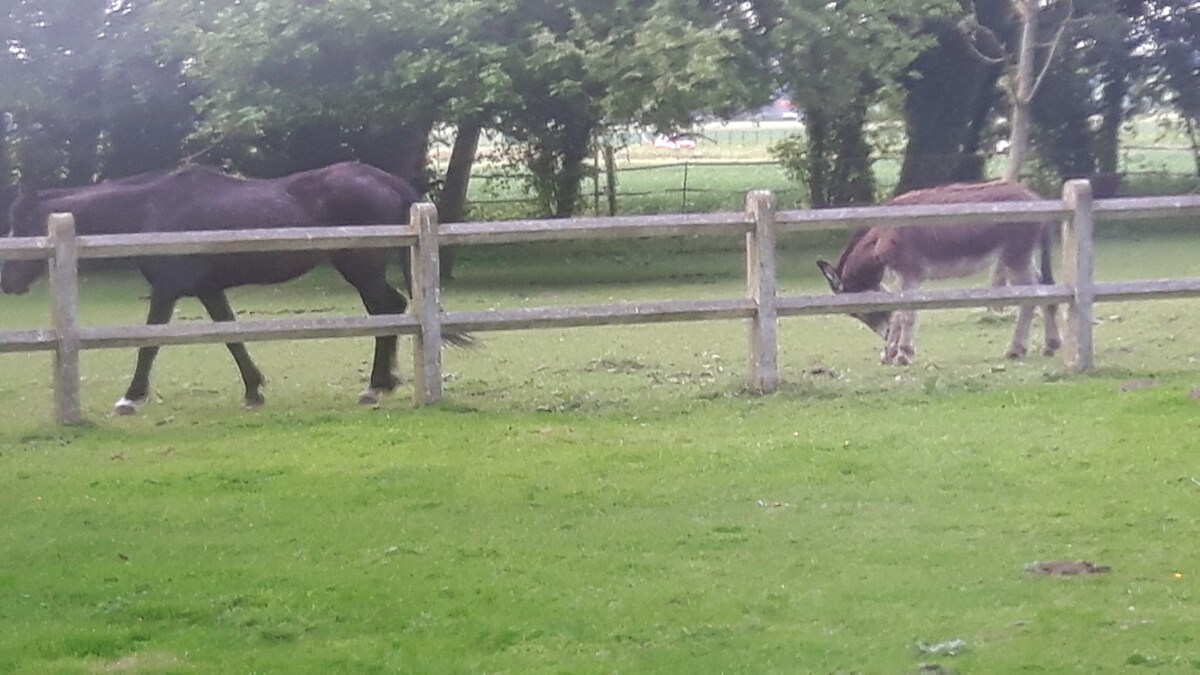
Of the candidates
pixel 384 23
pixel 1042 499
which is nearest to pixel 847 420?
pixel 1042 499

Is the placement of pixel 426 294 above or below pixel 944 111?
below

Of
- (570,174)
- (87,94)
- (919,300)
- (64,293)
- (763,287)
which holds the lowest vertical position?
(919,300)

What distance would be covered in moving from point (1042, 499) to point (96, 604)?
12.9 feet

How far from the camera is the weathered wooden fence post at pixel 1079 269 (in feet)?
34.0

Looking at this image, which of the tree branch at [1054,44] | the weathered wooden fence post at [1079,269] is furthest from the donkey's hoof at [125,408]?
the tree branch at [1054,44]

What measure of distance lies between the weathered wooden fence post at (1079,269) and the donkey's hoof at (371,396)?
14.8ft

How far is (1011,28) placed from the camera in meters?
27.2

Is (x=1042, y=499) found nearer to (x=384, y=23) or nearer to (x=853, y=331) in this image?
(x=853, y=331)

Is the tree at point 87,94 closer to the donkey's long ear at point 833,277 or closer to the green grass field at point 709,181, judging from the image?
the green grass field at point 709,181

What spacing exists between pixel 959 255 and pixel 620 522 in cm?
675

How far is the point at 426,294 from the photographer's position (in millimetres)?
9789

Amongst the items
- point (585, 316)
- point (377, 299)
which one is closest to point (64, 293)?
point (377, 299)

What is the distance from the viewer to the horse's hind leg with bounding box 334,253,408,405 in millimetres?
10727

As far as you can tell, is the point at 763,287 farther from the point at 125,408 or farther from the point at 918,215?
the point at 125,408
